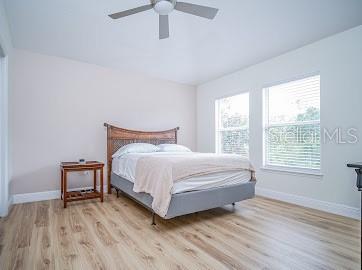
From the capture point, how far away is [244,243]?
2.05m

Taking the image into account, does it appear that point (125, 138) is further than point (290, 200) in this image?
Yes

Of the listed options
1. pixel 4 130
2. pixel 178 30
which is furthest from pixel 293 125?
pixel 4 130

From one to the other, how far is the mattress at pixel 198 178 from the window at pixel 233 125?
4.52 feet

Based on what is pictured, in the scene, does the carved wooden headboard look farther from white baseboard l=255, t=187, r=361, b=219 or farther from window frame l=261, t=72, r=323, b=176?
white baseboard l=255, t=187, r=361, b=219

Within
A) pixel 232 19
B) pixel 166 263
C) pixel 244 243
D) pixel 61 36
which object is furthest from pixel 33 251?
pixel 232 19

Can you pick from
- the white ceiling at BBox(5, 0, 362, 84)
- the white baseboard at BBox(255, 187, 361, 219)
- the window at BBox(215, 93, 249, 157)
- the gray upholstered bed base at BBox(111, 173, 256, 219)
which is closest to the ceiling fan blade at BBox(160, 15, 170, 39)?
the white ceiling at BBox(5, 0, 362, 84)

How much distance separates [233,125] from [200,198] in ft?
8.07

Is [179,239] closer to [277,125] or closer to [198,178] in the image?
[198,178]

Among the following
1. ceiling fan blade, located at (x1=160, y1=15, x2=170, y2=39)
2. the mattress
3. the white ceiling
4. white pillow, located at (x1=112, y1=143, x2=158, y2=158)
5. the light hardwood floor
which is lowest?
the light hardwood floor

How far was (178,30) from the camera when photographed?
2900 millimetres

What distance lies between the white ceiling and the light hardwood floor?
96.9 inches

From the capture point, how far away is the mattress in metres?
2.45

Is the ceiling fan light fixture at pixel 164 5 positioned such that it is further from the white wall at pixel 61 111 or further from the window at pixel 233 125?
the window at pixel 233 125

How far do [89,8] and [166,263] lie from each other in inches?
108
